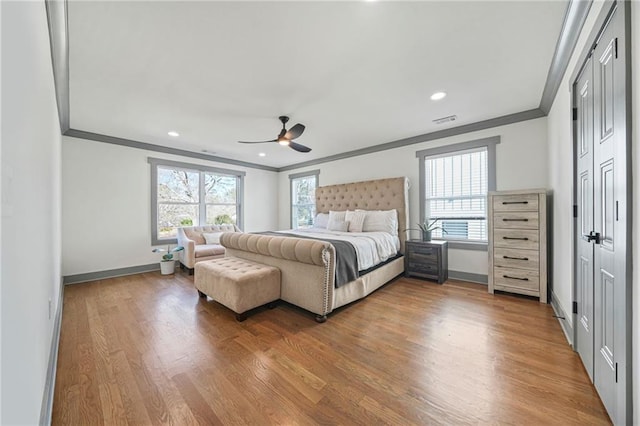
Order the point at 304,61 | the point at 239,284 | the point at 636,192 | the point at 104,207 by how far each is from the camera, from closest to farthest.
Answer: the point at 636,192
the point at 304,61
the point at 239,284
the point at 104,207

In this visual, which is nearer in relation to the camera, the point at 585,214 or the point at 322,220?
the point at 585,214

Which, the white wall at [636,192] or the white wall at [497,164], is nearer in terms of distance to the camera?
the white wall at [636,192]

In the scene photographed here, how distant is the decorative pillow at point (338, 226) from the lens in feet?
14.6

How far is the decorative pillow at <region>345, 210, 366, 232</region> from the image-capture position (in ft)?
14.3

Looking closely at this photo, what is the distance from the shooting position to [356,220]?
442 cm

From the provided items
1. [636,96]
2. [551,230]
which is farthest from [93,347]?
[551,230]

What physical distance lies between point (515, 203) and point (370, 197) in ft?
7.34

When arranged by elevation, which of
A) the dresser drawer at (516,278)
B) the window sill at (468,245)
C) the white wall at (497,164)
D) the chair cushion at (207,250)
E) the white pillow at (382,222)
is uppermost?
the white wall at (497,164)

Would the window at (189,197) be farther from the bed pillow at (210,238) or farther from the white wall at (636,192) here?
the white wall at (636,192)

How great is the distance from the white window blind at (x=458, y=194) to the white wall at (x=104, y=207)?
504 cm

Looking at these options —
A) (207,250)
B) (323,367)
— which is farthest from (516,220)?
(207,250)

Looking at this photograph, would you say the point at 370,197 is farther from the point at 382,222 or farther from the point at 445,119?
the point at 445,119

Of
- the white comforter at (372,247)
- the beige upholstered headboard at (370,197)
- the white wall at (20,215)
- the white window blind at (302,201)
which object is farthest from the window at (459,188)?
the white wall at (20,215)

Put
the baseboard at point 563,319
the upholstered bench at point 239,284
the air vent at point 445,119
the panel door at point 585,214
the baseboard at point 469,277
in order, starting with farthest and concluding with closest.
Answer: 1. the baseboard at point 469,277
2. the air vent at point 445,119
3. the upholstered bench at point 239,284
4. the baseboard at point 563,319
5. the panel door at point 585,214
